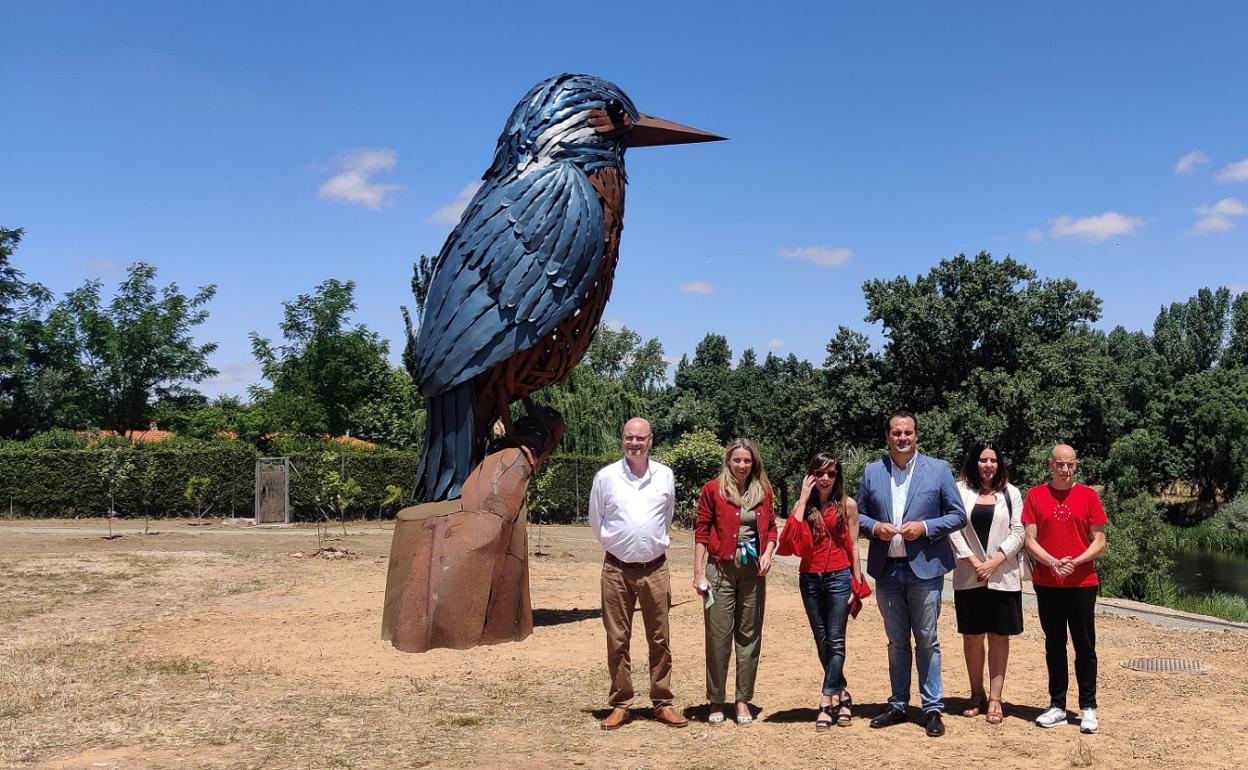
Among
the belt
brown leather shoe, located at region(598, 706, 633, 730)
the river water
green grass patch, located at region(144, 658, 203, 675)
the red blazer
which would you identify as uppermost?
the red blazer

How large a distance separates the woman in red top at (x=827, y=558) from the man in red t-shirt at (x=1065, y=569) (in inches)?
38.8

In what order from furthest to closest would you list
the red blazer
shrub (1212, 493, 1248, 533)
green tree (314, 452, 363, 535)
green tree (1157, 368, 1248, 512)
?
1. green tree (1157, 368, 1248, 512)
2. shrub (1212, 493, 1248, 533)
3. green tree (314, 452, 363, 535)
4. the red blazer

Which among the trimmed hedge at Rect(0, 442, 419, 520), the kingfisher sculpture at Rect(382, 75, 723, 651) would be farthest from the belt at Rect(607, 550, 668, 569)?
the trimmed hedge at Rect(0, 442, 419, 520)

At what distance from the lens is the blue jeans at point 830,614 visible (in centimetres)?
477

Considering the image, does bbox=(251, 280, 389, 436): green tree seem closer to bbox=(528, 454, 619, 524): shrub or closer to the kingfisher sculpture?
bbox=(528, 454, 619, 524): shrub

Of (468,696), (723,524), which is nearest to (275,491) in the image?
(468,696)

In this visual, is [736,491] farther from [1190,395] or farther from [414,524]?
[1190,395]

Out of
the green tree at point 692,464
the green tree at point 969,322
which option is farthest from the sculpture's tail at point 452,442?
the green tree at point 969,322

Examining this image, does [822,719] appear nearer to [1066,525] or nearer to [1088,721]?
[1088,721]

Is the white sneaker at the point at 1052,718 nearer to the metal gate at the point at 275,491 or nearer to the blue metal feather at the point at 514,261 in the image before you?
the blue metal feather at the point at 514,261

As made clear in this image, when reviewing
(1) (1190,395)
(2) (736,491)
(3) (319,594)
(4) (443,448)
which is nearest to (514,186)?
(4) (443,448)

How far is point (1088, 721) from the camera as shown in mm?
4770

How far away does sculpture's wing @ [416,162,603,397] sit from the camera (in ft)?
24.2

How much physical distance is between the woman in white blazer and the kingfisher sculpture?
11.7ft
